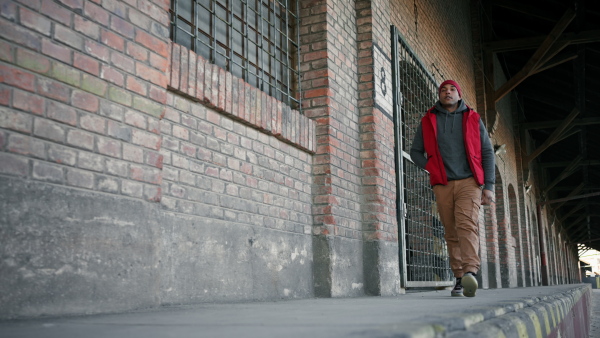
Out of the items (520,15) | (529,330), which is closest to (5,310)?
(529,330)

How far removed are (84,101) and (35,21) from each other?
35 cm

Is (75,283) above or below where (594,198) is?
below

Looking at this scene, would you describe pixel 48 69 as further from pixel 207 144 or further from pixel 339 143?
pixel 339 143

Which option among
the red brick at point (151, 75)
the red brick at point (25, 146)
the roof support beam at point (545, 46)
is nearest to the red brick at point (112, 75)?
the red brick at point (151, 75)

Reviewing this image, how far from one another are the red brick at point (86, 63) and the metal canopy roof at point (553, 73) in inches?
426

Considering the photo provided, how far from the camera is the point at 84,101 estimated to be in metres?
2.31

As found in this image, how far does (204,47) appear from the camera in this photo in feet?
12.0

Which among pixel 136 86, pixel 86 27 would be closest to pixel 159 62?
pixel 136 86

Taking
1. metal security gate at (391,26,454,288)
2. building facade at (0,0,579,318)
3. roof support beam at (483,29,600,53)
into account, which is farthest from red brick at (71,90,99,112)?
roof support beam at (483,29,600,53)

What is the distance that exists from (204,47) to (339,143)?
1531mm

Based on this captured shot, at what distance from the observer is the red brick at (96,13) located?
238cm

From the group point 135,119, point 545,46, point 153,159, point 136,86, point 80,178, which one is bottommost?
point 80,178

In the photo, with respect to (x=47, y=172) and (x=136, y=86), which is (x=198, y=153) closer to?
(x=136, y=86)

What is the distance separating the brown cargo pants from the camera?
3949 millimetres
